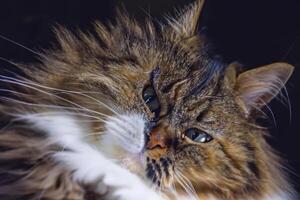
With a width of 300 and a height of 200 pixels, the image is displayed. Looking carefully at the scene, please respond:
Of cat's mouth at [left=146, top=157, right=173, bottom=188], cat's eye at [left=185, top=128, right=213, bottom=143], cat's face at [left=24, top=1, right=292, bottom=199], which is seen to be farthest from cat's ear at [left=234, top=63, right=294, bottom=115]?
cat's mouth at [left=146, top=157, right=173, bottom=188]

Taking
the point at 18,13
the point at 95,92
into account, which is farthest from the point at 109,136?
the point at 18,13

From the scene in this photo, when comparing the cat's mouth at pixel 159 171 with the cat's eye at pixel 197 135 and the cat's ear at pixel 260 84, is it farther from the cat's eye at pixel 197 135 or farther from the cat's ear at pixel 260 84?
the cat's ear at pixel 260 84

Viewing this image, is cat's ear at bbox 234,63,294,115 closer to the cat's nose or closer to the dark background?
the dark background

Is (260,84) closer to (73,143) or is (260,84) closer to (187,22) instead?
(187,22)

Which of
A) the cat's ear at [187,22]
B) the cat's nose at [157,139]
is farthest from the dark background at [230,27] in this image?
the cat's nose at [157,139]

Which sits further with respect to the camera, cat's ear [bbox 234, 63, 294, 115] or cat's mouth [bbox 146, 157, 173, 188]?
cat's ear [bbox 234, 63, 294, 115]

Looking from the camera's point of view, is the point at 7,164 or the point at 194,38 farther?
the point at 194,38

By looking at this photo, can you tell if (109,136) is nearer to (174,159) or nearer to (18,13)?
(174,159)
